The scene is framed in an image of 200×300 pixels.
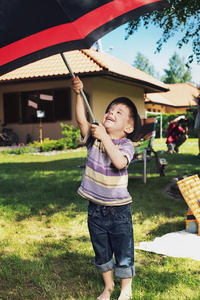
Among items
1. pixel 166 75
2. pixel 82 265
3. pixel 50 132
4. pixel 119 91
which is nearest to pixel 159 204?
pixel 82 265

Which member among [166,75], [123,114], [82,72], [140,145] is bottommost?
[140,145]

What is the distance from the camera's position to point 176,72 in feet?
211

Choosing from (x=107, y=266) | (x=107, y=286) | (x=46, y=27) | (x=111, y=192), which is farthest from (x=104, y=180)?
(x=46, y=27)

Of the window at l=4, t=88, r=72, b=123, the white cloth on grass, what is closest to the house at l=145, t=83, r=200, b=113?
the window at l=4, t=88, r=72, b=123

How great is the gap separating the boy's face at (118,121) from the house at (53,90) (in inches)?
477

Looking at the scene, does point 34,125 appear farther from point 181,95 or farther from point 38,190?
point 181,95

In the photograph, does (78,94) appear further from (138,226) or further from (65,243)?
(138,226)

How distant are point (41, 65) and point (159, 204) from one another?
508 inches

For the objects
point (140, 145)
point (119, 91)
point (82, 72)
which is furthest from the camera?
point (119, 91)

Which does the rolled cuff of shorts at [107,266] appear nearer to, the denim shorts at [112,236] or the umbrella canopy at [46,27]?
the denim shorts at [112,236]

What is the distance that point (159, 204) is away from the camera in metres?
4.93

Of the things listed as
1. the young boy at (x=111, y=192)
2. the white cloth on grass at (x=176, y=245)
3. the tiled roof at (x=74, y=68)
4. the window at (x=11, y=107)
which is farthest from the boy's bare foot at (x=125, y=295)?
the window at (x=11, y=107)

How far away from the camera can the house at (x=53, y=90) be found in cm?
1520

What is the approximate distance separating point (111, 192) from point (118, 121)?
47cm
